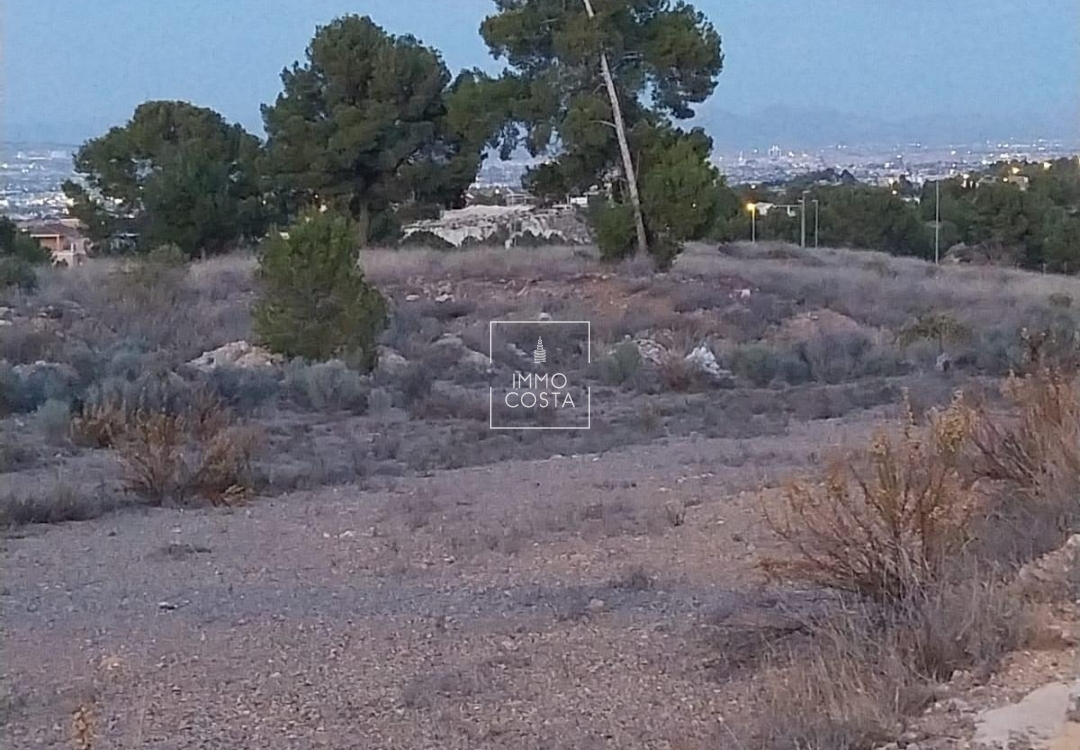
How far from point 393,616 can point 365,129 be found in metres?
34.5

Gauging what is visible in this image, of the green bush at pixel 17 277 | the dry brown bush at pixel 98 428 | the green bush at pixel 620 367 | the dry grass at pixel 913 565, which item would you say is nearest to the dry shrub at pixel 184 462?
the dry brown bush at pixel 98 428

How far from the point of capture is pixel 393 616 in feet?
26.2

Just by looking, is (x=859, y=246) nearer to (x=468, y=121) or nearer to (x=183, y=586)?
(x=468, y=121)

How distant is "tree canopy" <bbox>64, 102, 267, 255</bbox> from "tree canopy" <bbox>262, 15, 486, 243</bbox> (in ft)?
4.50

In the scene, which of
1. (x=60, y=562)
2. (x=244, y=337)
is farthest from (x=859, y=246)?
(x=60, y=562)

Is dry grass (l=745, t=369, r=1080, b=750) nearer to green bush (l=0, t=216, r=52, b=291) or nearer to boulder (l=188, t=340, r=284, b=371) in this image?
boulder (l=188, t=340, r=284, b=371)

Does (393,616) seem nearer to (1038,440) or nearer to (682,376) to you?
(1038,440)

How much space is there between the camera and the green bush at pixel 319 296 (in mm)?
19891

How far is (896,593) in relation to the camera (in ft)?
22.5

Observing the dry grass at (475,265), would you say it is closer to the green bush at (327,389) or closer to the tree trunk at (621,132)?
the tree trunk at (621,132)

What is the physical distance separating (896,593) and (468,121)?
104ft

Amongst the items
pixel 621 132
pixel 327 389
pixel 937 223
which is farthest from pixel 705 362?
pixel 937 223

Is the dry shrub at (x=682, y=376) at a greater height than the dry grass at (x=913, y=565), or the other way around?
the dry grass at (x=913, y=565)

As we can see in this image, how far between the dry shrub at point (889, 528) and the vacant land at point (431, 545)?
0.62ft
